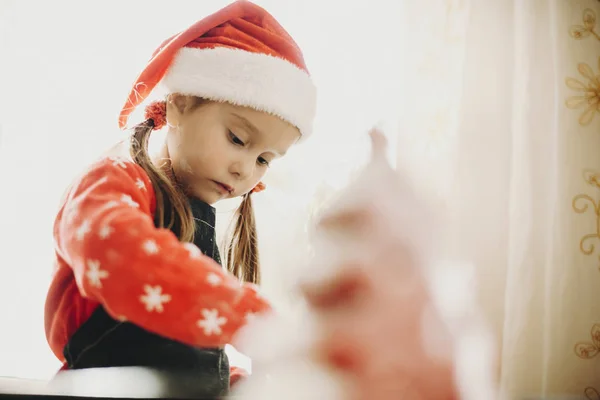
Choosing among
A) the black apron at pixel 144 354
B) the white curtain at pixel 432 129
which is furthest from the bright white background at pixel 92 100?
the black apron at pixel 144 354

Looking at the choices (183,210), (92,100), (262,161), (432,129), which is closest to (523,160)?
(432,129)

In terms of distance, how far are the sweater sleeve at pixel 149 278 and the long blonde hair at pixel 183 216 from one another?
0.06 m

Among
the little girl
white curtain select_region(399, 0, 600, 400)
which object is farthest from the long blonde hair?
white curtain select_region(399, 0, 600, 400)

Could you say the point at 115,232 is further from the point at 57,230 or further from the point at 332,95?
the point at 332,95

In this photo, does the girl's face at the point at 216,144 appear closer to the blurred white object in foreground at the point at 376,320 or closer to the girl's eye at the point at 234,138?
the girl's eye at the point at 234,138

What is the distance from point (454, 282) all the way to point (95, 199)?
37cm

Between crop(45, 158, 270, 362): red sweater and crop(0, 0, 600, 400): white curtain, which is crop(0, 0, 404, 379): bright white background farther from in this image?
crop(45, 158, 270, 362): red sweater

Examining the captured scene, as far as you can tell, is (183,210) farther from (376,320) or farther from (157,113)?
(376,320)

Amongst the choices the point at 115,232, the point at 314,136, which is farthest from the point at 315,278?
the point at 314,136

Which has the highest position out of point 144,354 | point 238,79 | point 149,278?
point 238,79

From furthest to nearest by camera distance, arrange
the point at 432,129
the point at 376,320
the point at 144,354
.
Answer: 1. the point at 432,129
2. the point at 144,354
3. the point at 376,320

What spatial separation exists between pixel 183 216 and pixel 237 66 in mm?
202

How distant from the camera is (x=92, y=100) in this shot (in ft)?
2.26

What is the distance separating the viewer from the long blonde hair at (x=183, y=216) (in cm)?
55
